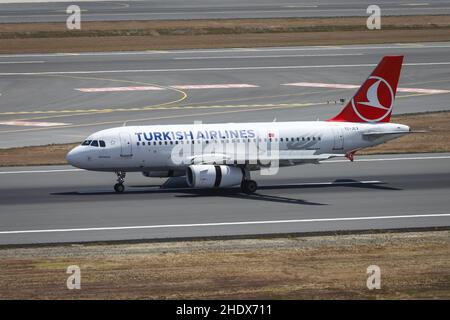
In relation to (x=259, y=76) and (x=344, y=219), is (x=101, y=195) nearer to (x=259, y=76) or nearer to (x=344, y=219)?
(x=344, y=219)

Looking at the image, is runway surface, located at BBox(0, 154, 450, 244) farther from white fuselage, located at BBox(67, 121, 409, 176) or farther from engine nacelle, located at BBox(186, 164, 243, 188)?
white fuselage, located at BBox(67, 121, 409, 176)

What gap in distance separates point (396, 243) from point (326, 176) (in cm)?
1822

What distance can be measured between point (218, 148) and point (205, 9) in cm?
10399

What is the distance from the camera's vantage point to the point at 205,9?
163 meters

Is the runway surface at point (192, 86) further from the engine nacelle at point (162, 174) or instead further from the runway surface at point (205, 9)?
the runway surface at point (205, 9)

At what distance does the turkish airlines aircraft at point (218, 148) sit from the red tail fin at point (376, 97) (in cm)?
67

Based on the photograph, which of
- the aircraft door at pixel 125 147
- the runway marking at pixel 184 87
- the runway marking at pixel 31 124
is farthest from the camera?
the runway marking at pixel 184 87

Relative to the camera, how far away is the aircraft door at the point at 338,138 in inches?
2473

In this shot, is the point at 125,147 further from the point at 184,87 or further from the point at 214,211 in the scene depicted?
the point at 184,87

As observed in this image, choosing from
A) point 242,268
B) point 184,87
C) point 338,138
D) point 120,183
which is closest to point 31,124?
point 184,87

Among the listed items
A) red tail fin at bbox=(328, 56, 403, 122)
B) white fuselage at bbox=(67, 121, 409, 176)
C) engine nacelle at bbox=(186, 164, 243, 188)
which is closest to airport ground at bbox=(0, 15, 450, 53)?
red tail fin at bbox=(328, 56, 403, 122)

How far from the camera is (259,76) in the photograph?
105250 mm

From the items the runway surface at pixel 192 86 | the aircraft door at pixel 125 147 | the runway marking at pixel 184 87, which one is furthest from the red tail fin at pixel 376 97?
the runway marking at pixel 184 87
